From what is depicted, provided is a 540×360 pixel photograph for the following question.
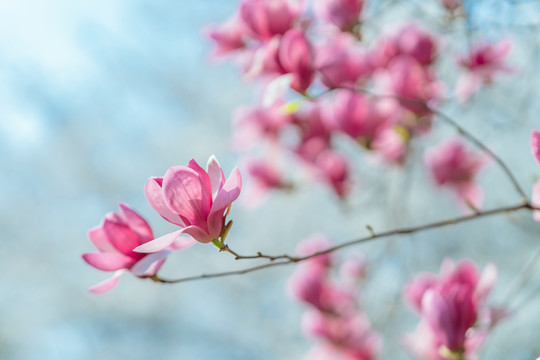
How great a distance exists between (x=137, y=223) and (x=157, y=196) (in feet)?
0.21

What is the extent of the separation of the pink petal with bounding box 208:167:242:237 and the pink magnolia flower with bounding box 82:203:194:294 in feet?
0.12

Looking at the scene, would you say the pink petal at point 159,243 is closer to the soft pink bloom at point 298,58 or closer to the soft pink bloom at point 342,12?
the soft pink bloom at point 298,58

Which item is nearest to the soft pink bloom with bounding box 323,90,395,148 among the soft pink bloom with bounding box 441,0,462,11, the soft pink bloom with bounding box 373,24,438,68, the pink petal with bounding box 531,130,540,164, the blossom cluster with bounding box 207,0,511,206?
the blossom cluster with bounding box 207,0,511,206

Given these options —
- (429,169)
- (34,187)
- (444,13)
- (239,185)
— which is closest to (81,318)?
(34,187)

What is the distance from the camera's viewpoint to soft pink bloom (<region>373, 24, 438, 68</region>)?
4.15ft

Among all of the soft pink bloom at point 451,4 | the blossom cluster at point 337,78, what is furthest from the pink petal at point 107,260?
the soft pink bloom at point 451,4

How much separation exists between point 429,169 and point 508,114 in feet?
0.76

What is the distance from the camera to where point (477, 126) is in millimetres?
1419

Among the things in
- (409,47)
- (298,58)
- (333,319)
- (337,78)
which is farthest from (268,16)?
(333,319)

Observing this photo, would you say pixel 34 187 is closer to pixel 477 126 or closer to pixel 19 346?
pixel 19 346

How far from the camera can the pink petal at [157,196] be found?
0.54 meters

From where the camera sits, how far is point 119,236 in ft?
1.94

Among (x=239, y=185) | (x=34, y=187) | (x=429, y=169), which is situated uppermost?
(x=34, y=187)

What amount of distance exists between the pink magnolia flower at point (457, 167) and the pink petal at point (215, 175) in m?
0.93
